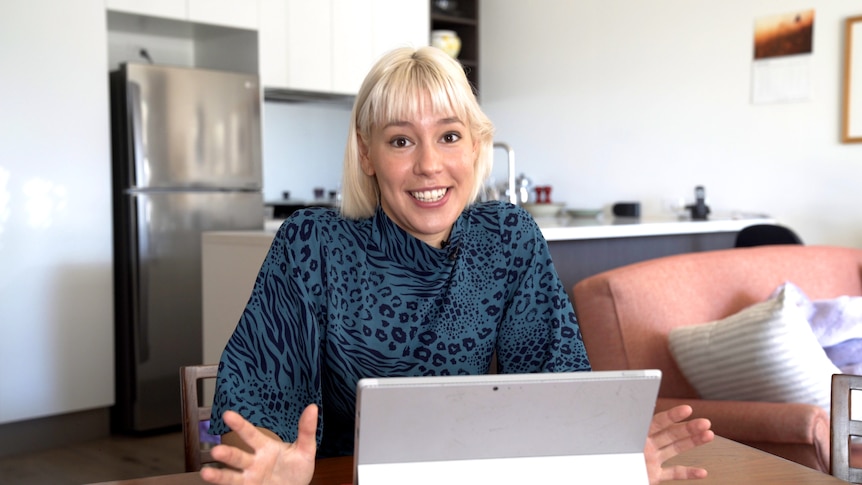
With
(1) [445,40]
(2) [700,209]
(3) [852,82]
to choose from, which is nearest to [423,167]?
(2) [700,209]

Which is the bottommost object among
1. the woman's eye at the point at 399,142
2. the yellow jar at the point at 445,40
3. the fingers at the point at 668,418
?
the fingers at the point at 668,418

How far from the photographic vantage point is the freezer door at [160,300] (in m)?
4.16

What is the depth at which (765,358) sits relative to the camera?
2211 mm

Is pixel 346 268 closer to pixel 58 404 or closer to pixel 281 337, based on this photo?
pixel 281 337

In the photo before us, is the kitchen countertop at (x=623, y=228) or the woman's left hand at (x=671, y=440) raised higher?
the kitchen countertop at (x=623, y=228)

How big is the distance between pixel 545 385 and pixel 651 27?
15.2 ft

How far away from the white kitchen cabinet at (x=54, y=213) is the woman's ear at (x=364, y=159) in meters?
2.74

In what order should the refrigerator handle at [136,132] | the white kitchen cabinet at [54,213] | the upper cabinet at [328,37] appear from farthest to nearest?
the upper cabinet at [328,37]
the refrigerator handle at [136,132]
the white kitchen cabinet at [54,213]

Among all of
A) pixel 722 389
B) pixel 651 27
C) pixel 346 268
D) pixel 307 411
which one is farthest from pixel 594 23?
pixel 307 411

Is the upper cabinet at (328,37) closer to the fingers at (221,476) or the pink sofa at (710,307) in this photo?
the pink sofa at (710,307)

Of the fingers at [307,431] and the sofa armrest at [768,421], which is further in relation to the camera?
the sofa armrest at [768,421]

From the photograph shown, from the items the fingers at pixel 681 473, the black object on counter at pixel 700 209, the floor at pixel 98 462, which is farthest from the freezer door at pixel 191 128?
the fingers at pixel 681 473

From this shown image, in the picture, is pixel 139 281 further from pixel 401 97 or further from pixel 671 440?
pixel 671 440

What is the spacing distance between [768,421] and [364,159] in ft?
3.76
